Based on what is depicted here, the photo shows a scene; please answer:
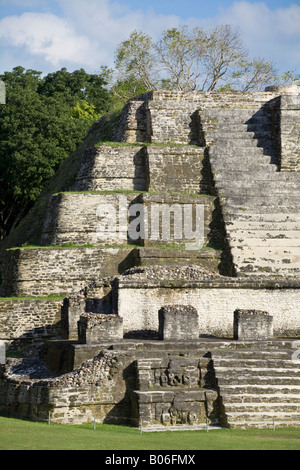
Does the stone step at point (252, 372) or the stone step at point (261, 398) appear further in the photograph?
the stone step at point (252, 372)

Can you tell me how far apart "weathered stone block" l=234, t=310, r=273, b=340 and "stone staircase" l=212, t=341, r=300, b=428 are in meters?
0.72

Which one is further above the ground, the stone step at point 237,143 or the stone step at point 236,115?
the stone step at point 236,115

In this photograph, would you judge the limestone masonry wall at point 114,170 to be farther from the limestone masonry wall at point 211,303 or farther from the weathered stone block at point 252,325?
the weathered stone block at point 252,325

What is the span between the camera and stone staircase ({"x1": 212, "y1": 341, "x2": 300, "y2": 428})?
15.3 m

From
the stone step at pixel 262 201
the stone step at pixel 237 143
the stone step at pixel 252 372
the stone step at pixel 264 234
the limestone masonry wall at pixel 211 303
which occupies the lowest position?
the stone step at pixel 252 372

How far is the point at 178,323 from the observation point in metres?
17.4

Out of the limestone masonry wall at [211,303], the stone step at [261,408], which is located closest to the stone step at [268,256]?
the limestone masonry wall at [211,303]

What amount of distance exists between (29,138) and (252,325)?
1747cm

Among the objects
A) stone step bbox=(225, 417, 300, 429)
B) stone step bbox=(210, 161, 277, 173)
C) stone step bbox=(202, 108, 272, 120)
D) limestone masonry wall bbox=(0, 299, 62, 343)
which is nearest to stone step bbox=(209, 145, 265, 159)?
stone step bbox=(210, 161, 277, 173)

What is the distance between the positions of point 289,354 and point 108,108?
2593 centimetres

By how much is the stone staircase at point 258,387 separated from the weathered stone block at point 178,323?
1.08 m

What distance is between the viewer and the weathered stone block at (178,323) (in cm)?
1741

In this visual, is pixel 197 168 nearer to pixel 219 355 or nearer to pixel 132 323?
pixel 132 323

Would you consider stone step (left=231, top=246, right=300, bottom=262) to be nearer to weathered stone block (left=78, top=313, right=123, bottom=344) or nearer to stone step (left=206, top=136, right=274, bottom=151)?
stone step (left=206, top=136, right=274, bottom=151)
